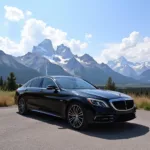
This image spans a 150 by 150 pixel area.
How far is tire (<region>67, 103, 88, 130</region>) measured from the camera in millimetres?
7594

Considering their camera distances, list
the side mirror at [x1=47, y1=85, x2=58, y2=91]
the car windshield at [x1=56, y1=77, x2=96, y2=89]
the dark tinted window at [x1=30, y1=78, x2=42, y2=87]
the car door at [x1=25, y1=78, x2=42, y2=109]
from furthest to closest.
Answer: the dark tinted window at [x1=30, y1=78, x2=42, y2=87], the car door at [x1=25, y1=78, x2=42, y2=109], the car windshield at [x1=56, y1=77, x2=96, y2=89], the side mirror at [x1=47, y1=85, x2=58, y2=91]

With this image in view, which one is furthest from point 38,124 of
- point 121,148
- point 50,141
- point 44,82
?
point 121,148

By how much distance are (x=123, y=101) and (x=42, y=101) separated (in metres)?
2.78

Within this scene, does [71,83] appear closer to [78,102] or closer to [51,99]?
[51,99]

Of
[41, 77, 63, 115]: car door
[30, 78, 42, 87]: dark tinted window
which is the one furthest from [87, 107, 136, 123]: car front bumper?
[30, 78, 42, 87]: dark tinted window

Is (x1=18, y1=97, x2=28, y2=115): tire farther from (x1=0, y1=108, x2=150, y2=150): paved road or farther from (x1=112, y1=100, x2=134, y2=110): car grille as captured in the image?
(x1=112, y1=100, x2=134, y2=110): car grille

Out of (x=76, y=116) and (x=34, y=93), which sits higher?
(x=34, y=93)

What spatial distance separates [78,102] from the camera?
777 cm

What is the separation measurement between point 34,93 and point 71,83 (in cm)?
150

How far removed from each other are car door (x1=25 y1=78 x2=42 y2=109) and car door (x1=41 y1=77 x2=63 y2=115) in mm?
297

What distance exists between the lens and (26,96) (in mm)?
10430

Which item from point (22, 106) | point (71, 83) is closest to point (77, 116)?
point (71, 83)

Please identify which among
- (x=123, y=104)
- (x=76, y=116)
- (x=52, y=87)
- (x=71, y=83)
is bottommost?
(x=76, y=116)

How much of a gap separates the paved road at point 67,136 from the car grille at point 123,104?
0.61 metres
